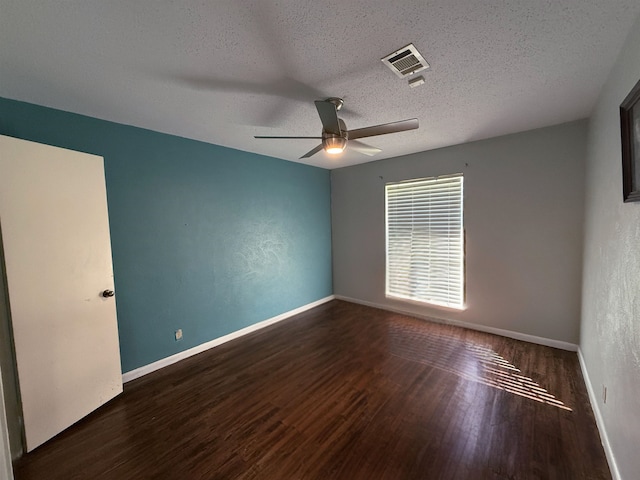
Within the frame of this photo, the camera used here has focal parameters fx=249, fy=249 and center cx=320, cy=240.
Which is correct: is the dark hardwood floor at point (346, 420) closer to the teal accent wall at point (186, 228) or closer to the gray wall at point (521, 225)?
the gray wall at point (521, 225)

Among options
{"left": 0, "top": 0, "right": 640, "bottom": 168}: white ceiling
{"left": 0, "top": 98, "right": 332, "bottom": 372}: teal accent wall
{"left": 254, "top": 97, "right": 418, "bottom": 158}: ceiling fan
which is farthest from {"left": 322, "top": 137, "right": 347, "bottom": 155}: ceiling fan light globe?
{"left": 0, "top": 98, "right": 332, "bottom": 372}: teal accent wall

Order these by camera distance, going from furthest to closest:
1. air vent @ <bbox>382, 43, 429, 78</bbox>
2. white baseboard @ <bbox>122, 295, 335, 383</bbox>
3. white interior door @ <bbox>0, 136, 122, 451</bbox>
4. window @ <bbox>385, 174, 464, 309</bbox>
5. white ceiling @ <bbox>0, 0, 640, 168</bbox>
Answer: window @ <bbox>385, 174, 464, 309</bbox>
white baseboard @ <bbox>122, 295, 335, 383</bbox>
white interior door @ <bbox>0, 136, 122, 451</bbox>
air vent @ <bbox>382, 43, 429, 78</bbox>
white ceiling @ <bbox>0, 0, 640, 168</bbox>

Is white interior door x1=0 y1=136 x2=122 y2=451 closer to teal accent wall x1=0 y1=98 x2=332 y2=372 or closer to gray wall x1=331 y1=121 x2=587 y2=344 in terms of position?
teal accent wall x1=0 y1=98 x2=332 y2=372

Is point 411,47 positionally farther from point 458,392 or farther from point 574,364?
point 574,364

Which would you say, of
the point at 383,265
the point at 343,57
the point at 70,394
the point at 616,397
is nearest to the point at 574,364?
the point at 616,397

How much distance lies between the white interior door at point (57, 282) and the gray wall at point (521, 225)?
3.44 meters

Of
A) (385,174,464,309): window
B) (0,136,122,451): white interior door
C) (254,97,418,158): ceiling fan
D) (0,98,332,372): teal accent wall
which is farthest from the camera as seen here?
(385,174,464,309): window

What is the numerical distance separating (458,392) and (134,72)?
349 centimetres

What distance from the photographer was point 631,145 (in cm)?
129

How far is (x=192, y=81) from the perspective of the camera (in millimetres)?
1759

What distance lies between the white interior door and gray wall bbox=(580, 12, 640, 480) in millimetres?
3442

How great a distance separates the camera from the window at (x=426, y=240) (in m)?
3.50

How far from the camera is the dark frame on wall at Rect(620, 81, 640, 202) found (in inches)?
47.4

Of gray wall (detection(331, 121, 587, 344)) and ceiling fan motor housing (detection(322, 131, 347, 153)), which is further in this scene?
gray wall (detection(331, 121, 587, 344))
